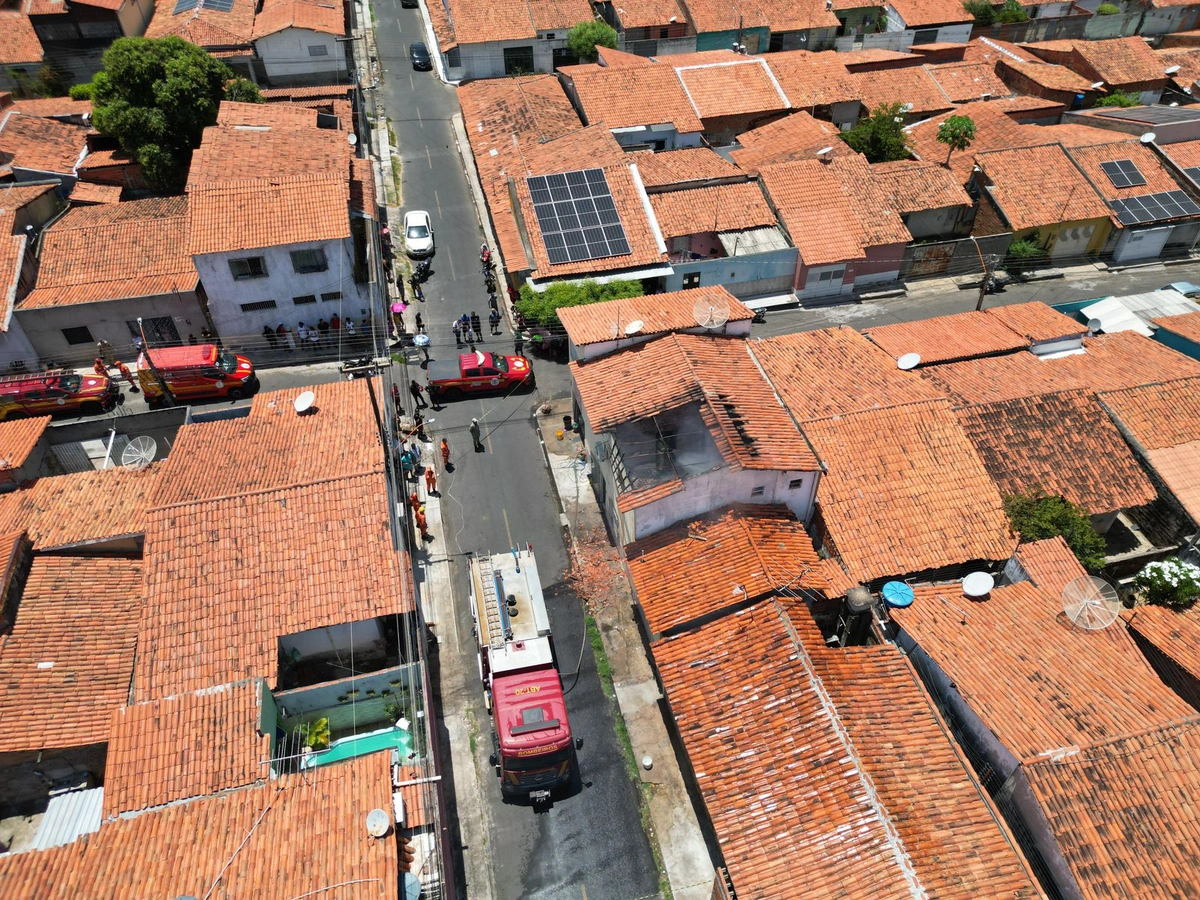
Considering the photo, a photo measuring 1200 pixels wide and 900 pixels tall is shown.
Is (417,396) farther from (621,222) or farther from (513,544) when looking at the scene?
(621,222)

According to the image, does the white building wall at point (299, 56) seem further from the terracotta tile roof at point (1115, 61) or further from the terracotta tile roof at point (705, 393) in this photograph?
the terracotta tile roof at point (1115, 61)

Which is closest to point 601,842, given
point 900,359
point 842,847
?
point 842,847

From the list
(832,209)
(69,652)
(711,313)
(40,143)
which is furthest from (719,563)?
(40,143)

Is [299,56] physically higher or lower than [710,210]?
higher

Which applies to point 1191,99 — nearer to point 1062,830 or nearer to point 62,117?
point 1062,830

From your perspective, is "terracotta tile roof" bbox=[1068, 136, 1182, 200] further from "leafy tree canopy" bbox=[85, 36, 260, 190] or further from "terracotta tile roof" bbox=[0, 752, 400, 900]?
"leafy tree canopy" bbox=[85, 36, 260, 190]

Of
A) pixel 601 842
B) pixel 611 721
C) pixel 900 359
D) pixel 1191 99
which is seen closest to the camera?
pixel 601 842

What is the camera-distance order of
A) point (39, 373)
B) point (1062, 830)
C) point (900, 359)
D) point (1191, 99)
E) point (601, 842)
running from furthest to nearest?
1. point (1191, 99)
2. point (39, 373)
3. point (900, 359)
4. point (601, 842)
5. point (1062, 830)
